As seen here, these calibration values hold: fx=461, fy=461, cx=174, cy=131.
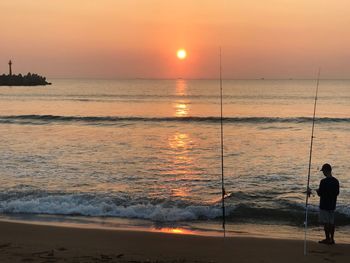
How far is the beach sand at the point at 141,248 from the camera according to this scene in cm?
663

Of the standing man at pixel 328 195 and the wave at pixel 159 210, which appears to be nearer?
the standing man at pixel 328 195

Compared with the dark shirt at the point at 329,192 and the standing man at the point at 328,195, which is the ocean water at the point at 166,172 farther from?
the dark shirt at the point at 329,192

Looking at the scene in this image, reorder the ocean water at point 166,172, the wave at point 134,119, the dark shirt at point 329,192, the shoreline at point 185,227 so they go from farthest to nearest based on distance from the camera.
→ the wave at point 134,119, the ocean water at point 166,172, the shoreline at point 185,227, the dark shirt at point 329,192

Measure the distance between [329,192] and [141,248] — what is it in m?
3.17

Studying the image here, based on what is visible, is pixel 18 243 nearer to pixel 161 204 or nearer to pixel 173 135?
pixel 161 204

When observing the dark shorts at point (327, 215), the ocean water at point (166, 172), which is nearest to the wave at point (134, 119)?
the ocean water at point (166, 172)

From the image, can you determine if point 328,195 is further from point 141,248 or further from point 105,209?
point 105,209

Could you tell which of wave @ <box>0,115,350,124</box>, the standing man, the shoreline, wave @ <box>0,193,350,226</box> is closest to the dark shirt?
the standing man

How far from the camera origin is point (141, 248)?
736 cm

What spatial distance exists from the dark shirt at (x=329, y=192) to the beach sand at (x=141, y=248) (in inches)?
26.8

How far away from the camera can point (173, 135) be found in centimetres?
2520

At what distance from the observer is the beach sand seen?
21.8 ft

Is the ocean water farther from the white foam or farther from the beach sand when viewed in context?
the beach sand

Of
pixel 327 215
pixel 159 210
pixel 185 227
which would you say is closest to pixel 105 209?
pixel 159 210
